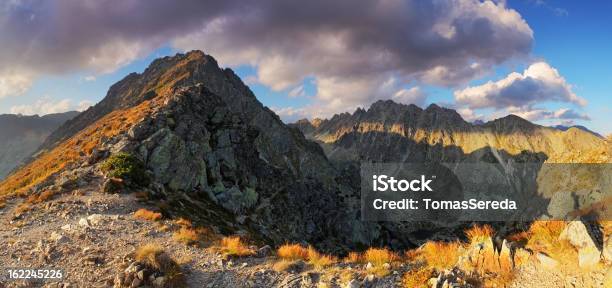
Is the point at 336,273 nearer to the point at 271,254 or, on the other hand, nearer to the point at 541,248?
the point at 271,254

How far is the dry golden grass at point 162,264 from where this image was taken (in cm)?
1562

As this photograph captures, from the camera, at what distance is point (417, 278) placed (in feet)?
48.0

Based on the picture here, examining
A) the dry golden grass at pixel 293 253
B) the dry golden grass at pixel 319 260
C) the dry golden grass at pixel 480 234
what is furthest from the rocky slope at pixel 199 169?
the dry golden grass at pixel 480 234

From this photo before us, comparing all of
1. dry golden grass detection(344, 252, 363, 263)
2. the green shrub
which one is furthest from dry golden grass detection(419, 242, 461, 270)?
the green shrub

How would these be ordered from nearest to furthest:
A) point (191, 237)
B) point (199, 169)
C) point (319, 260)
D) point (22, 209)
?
point (319, 260) < point (191, 237) < point (22, 209) < point (199, 169)

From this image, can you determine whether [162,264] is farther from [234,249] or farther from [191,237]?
[191,237]

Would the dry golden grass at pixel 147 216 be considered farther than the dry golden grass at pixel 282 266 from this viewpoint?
Yes

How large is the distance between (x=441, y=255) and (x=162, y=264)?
443 inches

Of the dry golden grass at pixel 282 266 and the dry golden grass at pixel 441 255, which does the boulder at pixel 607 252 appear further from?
the dry golden grass at pixel 282 266

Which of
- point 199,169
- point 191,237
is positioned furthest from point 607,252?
point 199,169

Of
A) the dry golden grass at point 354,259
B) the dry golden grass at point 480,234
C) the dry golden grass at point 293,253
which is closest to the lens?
the dry golden grass at point 480,234

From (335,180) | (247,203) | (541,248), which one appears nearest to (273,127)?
(335,180)

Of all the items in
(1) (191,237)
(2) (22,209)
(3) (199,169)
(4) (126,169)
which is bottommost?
(1) (191,237)

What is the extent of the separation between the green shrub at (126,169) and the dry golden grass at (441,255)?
27175 mm
